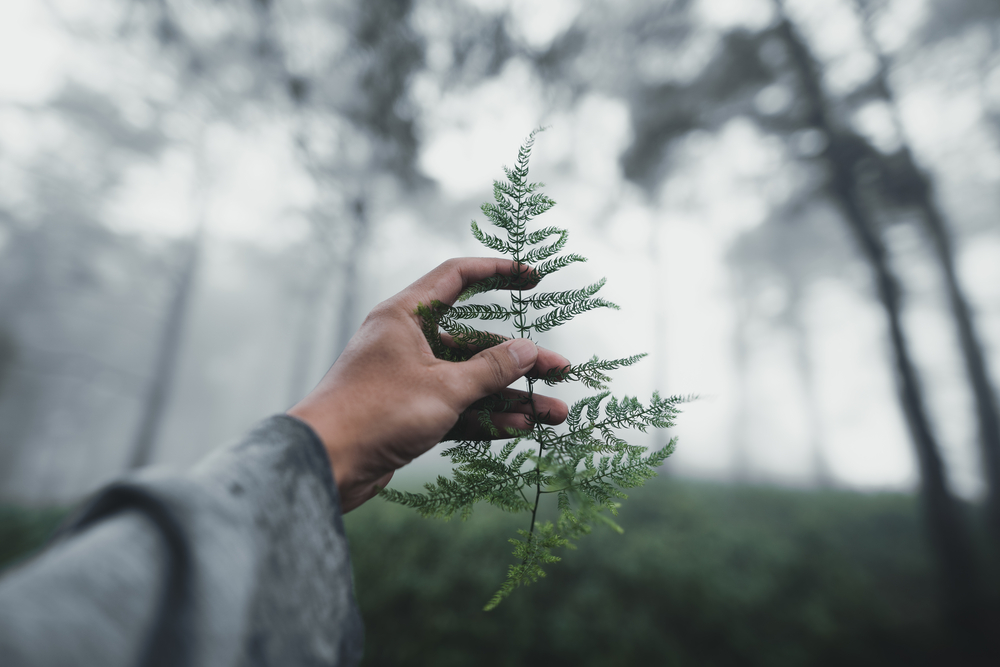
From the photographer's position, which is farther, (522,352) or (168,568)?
(522,352)

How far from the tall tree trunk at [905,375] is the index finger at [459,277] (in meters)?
8.27

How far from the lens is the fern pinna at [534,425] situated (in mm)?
1370

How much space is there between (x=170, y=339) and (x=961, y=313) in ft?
68.2

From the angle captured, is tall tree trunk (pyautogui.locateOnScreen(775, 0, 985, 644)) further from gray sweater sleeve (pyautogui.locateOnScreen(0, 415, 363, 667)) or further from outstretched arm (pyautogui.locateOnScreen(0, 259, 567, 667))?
gray sweater sleeve (pyautogui.locateOnScreen(0, 415, 363, 667))

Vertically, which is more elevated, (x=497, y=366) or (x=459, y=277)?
(x=459, y=277)

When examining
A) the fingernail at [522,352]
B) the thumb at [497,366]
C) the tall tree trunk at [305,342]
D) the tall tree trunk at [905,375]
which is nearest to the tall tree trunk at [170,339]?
the tall tree trunk at [305,342]

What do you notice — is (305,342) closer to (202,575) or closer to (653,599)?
(653,599)

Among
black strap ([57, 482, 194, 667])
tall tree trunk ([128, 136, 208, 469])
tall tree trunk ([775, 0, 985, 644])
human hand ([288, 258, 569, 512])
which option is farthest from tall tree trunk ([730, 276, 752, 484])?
tall tree trunk ([128, 136, 208, 469])

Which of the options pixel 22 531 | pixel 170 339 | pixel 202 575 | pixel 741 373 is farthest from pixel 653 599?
pixel 741 373

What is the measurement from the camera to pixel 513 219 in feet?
5.13

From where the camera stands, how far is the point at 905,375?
6.12m

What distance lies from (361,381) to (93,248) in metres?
27.1

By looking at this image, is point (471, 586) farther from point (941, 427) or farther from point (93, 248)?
point (93, 248)

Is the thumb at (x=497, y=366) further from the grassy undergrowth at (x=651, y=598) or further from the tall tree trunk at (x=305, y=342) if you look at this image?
the tall tree trunk at (x=305, y=342)
